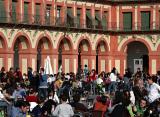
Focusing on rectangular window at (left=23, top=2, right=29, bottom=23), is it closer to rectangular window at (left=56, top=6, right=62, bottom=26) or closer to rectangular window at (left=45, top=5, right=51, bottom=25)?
rectangular window at (left=45, top=5, right=51, bottom=25)

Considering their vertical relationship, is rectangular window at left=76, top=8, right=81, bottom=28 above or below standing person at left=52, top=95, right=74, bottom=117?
above

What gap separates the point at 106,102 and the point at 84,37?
44.8 m

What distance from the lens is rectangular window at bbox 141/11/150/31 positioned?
71.5m

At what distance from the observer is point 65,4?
→ 218 feet

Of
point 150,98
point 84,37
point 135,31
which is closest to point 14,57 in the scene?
point 84,37

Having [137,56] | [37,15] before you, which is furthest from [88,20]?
[37,15]

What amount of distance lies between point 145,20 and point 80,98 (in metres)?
41.2

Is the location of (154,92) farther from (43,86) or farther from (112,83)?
(112,83)

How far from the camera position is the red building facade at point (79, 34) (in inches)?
2355

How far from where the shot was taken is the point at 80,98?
32.0 m

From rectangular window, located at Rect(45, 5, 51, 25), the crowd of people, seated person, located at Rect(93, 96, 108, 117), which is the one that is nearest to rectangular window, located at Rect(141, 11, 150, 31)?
rectangular window, located at Rect(45, 5, 51, 25)

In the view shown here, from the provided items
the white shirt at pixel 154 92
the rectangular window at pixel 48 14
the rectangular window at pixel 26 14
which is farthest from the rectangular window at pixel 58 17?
the white shirt at pixel 154 92

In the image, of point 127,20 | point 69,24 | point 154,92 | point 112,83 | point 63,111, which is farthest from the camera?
point 127,20

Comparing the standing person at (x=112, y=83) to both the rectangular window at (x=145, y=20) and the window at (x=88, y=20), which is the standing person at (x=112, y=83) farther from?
the rectangular window at (x=145, y=20)
